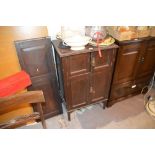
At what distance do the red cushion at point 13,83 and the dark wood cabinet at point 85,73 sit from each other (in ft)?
1.18

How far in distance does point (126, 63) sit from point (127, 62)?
0.05ft

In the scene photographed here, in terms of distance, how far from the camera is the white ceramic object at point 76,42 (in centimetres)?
Answer: 127

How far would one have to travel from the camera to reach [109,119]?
1901mm

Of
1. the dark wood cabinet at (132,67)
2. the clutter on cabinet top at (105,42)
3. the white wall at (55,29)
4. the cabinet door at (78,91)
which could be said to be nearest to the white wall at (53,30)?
the white wall at (55,29)

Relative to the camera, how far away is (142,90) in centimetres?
221

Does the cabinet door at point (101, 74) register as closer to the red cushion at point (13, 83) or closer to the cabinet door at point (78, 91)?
the cabinet door at point (78, 91)

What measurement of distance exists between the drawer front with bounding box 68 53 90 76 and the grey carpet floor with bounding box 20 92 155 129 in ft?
2.51

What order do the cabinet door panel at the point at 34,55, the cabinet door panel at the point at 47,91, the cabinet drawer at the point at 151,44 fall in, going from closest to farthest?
1. the cabinet door panel at the point at 34,55
2. the cabinet door panel at the point at 47,91
3. the cabinet drawer at the point at 151,44

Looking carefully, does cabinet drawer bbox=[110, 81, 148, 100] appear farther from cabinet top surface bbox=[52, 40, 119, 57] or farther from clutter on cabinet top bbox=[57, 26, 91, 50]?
clutter on cabinet top bbox=[57, 26, 91, 50]

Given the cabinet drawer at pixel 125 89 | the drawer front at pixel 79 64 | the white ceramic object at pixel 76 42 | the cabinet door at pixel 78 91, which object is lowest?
the cabinet drawer at pixel 125 89

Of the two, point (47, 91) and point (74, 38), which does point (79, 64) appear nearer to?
point (74, 38)

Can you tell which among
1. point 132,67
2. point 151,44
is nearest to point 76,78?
point 132,67

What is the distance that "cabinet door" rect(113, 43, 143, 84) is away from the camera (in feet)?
5.14
